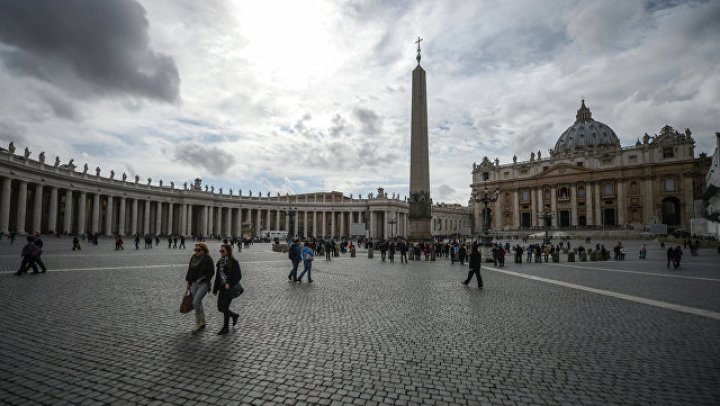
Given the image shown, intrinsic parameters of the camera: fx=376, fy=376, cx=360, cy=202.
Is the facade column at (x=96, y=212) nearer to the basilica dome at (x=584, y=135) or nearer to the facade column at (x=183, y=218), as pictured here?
the facade column at (x=183, y=218)

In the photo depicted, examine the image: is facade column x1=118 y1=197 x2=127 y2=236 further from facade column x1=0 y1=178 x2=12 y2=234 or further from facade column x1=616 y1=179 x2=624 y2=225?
facade column x1=616 y1=179 x2=624 y2=225

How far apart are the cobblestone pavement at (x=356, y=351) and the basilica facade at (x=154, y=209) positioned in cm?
2896

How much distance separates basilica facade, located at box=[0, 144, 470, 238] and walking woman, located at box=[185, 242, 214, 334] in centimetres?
3208

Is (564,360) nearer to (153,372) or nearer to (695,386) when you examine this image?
(695,386)

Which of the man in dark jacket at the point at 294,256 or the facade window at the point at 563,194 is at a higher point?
the facade window at the point at 563,194

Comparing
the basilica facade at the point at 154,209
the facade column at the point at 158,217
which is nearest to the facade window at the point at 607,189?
the basilica facade at the point at 154,209

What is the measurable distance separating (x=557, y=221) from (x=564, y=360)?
262 feet

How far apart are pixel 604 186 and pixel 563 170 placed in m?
7.72

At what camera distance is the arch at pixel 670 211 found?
209ft

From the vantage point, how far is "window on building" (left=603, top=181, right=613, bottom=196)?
230 ft

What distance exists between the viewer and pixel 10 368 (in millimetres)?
4316

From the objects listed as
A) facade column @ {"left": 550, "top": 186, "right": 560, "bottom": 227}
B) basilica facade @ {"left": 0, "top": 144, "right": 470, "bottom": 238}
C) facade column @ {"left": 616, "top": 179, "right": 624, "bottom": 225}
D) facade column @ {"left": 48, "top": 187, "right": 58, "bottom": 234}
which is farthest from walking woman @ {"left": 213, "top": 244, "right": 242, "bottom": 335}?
facade column @ {"left": 550, "top": 186, "right": 560, "bottom": 227}

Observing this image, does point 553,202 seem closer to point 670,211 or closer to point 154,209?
point 670,211

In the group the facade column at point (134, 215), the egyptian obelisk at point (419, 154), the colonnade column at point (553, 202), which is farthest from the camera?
the colonnade column at point (553, 202)
